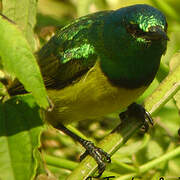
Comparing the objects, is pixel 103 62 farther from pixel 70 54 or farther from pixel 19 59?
pixel 19 59

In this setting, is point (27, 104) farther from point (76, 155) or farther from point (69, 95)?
point (76, 155)

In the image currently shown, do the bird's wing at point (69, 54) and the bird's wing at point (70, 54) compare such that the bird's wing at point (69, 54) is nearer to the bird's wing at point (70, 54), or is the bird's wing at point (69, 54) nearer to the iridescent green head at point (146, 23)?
the bird's wing at point (70, 54)

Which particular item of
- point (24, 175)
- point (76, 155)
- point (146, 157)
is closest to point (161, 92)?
point (24, 175)

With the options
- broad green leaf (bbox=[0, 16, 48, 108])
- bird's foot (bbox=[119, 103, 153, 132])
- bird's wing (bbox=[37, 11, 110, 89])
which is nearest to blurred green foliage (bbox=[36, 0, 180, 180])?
bird's foot (bbox=[119, 103, 153, 132])

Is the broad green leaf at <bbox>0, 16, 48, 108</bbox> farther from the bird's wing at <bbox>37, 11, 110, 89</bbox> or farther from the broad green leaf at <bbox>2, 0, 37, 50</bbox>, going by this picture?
the bird's wing at <bbox>37, 11, 110, 89</bbox>

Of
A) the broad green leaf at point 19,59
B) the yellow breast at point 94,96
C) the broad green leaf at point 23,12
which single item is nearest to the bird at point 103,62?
the yellow breast at point 94,96
